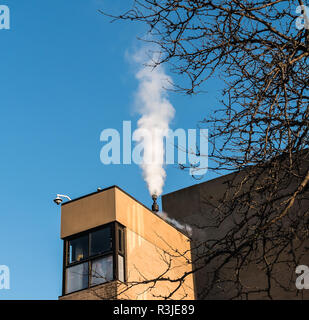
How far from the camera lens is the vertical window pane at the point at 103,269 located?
1314cm

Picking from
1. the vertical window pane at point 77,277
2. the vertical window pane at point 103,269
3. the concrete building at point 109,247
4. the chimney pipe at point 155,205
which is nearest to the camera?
the vertical window pane at point 103,269

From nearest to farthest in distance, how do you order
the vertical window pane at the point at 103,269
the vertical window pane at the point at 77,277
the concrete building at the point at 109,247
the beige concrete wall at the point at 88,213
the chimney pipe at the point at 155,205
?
the vertical window pane at the point at 103,269, the concrete building at the point at 109,247, the vertical window pane at the point at 77,277, the beige concrete wall at the point at 88,213, the chimney pipe at the point at 155,205

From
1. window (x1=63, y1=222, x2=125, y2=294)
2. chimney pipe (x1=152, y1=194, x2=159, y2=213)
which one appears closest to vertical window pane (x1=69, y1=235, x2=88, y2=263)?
window (x1=63, y1=222, x2=125, y2=294)

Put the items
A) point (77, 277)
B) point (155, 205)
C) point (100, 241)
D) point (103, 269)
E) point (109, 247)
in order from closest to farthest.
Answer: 1. point (103, 269)
2. point (109, 247)
3. point (77, 277)
4. point (100, 241)
5. point (155, 205)

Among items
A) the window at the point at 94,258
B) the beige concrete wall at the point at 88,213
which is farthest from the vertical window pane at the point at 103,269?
the beige concrete wall at the point at 88,213

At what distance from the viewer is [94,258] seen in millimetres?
13625

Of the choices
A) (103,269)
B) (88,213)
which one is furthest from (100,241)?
(88,213)

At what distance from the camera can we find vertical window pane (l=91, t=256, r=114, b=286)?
1314 centimetres

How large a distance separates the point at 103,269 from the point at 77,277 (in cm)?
85

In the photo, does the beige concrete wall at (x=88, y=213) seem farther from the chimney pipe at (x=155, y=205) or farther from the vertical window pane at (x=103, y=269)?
the chimney pipe at (x=155, y=205)

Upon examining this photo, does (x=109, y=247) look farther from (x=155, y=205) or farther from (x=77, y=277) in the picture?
(x=155, y=205)
